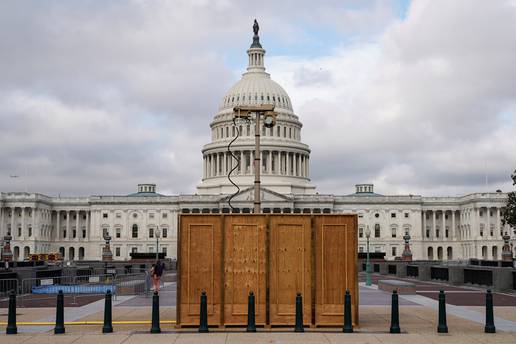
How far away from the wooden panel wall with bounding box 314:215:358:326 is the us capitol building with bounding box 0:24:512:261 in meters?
122

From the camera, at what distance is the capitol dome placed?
158250 mm

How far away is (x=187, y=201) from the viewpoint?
154m

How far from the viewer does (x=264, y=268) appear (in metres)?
22.9

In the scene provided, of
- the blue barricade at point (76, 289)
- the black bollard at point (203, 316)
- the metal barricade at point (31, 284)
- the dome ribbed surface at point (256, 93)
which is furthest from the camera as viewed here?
the dome ribbed surface at point (256, 93)

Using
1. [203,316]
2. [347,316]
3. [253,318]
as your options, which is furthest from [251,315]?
[347,316]

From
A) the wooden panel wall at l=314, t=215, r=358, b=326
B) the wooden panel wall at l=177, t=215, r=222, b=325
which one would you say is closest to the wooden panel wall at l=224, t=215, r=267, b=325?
the wooden panel wall at l=177, t=215, r=222, b=325

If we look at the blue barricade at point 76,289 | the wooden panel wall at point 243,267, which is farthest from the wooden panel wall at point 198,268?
the blue barricade at point 76,289

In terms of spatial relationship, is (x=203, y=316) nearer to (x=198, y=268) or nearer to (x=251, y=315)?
(x=251, y=315)

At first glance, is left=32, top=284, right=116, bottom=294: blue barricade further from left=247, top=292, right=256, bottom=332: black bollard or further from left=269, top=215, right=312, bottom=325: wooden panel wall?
left=247, top=292, right=256, bottom=332: black bollard

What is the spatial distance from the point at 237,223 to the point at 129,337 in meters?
4.62

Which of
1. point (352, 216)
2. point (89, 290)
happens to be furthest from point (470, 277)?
point (352, 216)

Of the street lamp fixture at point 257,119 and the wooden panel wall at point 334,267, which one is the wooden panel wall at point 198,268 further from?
the street lamp fixture at point 257,119

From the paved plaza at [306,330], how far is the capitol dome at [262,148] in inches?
4865

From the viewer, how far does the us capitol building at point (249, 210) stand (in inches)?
5906
